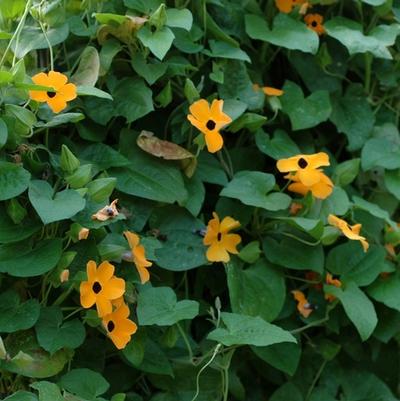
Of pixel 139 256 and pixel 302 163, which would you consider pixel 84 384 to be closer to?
pixel 139 256

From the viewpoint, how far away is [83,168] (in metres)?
1.29

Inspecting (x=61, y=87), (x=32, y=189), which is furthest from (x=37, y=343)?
(x=61, y=87)

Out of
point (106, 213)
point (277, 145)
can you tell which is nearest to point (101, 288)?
point (106, 213)

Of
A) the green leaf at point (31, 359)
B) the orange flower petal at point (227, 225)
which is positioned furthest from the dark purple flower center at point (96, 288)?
the orange flower petal at point (227, 225)

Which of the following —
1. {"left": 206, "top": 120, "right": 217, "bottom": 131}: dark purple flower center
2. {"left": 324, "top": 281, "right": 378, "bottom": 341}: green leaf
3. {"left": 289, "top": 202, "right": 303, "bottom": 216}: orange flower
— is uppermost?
{"left": 206, "top": 120, "right": 217, "bottom": 131}: dark purple flower center

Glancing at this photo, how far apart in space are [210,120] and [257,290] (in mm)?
313

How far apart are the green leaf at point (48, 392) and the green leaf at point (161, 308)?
169mm

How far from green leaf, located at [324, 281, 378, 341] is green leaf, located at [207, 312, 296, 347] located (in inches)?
9.1

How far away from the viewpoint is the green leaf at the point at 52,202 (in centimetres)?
118

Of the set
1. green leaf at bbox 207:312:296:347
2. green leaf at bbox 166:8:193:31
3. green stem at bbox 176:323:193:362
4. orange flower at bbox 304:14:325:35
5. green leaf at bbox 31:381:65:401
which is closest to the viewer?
green leaf at bbox 31:381:65:401

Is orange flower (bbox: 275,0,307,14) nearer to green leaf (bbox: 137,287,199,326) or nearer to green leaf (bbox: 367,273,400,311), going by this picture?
green leaf (bbox: 367,273,400,311)

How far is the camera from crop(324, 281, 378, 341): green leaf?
1.48 meters

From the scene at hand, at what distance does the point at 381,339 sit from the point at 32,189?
0.75 m

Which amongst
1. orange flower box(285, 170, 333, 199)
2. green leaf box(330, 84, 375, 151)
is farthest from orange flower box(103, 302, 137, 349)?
green leaf box(330, 84, 375, 151)
